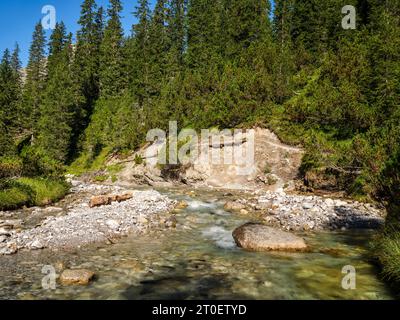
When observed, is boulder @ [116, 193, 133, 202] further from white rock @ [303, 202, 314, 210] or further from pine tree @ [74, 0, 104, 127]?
pine tree @ [74, 0, 104, 127]

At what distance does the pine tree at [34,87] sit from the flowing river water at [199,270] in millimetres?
48198

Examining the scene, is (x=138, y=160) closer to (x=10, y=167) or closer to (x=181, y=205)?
(x=10, y=167)

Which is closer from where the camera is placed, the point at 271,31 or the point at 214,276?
the point at 214,276

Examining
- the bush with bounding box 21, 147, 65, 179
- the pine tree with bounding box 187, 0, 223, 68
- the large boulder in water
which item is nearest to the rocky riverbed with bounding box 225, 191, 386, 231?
the large boulder in water

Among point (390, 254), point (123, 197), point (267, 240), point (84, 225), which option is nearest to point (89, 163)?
point (123, 197)

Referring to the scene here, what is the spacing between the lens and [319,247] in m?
12.2

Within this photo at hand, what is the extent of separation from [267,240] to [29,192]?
14.7m

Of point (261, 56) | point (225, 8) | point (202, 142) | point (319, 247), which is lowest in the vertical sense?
point (319, 247)

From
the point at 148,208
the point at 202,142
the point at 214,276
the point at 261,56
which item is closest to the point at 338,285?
the point at 214,276

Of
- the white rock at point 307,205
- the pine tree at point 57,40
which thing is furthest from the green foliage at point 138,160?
the pine tree at point 57,40

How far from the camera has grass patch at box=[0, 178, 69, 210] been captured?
60.7ft

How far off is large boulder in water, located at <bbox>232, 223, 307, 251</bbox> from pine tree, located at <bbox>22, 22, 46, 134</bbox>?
1959 inches
